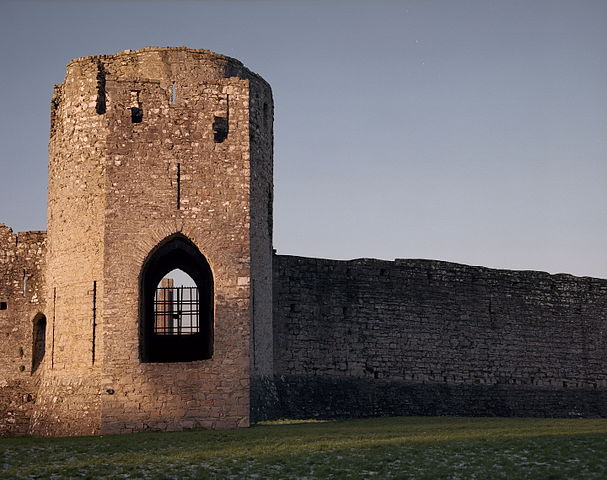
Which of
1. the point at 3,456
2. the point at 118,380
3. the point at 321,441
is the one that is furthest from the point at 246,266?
the point at 3,456

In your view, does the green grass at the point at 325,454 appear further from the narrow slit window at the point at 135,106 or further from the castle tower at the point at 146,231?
the narrow slit window at the point at 135,106

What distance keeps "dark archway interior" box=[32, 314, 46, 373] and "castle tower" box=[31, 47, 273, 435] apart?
27.3 inches

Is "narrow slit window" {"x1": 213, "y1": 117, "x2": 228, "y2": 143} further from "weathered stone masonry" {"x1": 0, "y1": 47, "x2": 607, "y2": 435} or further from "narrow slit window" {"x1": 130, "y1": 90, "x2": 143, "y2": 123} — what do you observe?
"narrow slit window" {"x1": 130, "y1": 90, "x2": 143, "y2": 123}

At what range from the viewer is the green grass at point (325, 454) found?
13.9 metres

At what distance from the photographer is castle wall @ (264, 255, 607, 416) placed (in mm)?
24016

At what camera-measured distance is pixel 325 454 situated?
50.6ft

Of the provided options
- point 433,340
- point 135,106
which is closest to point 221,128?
point 135,106

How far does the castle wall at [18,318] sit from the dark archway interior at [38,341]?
0.06 metres

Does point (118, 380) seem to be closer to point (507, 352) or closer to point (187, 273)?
point (187, 273)

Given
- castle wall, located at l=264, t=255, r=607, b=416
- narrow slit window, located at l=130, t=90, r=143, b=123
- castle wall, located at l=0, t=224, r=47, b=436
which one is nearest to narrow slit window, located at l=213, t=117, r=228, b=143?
narrow slit window, located at l=130, t=90, r=143, b=123

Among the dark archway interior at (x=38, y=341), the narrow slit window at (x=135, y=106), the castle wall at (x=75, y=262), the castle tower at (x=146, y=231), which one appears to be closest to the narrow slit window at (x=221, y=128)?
the castle tower at (x=146, y=231)

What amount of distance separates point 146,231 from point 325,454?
683 centimetres

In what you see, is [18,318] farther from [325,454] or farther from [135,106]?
[325,454]

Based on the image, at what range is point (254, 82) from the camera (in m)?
21.5
